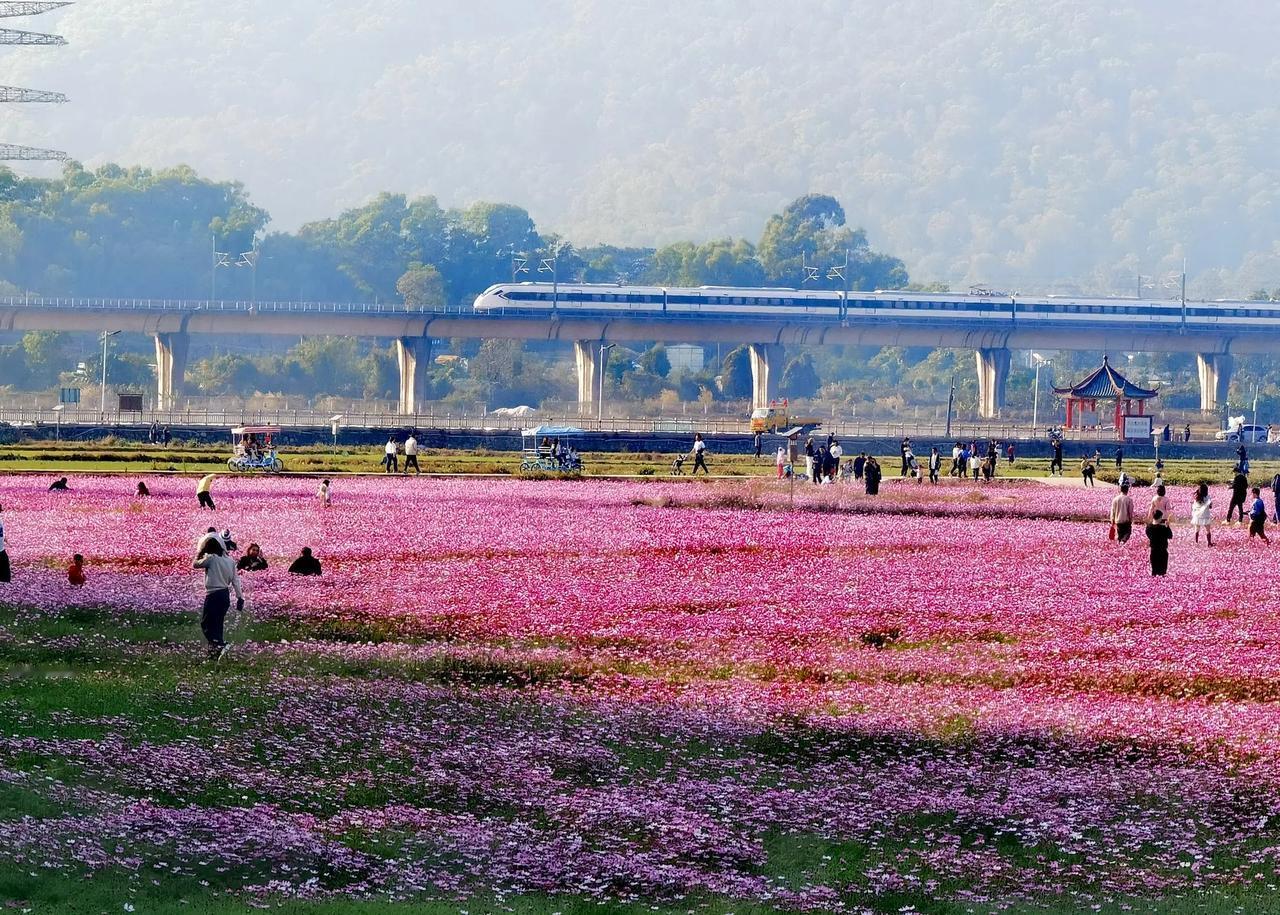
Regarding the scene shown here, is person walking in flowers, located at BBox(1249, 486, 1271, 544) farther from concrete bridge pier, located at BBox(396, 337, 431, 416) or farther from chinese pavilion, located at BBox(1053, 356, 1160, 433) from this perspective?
concrete bridge pier, located at BBox(396, 337, 431, 416)

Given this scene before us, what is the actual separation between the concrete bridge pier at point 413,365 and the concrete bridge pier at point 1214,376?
6966cm

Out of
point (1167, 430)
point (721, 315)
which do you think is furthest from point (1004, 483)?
point (721, 315)

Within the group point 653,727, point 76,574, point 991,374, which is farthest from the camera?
point 991,374

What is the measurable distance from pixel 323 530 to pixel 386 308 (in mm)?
116655

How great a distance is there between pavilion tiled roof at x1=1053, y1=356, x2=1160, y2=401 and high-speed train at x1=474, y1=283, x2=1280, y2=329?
47.9 metres

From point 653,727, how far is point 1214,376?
159 m

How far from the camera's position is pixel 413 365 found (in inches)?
6132

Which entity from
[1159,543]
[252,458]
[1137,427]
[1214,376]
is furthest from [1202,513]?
[1214,376]

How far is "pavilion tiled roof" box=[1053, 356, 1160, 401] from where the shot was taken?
116000 millimetres

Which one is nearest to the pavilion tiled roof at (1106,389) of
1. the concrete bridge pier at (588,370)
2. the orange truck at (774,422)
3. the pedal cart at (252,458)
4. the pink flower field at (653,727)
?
the orange truck at (774,422)

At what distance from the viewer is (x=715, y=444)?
335 ft

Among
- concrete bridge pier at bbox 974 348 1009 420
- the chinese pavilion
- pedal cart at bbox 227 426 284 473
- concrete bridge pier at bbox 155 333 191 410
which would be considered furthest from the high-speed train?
pedal cart at bbox 227 426 284 473

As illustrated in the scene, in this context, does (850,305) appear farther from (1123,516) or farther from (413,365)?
(1123,516)

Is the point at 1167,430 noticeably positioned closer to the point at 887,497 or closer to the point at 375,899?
the point at 887,497
